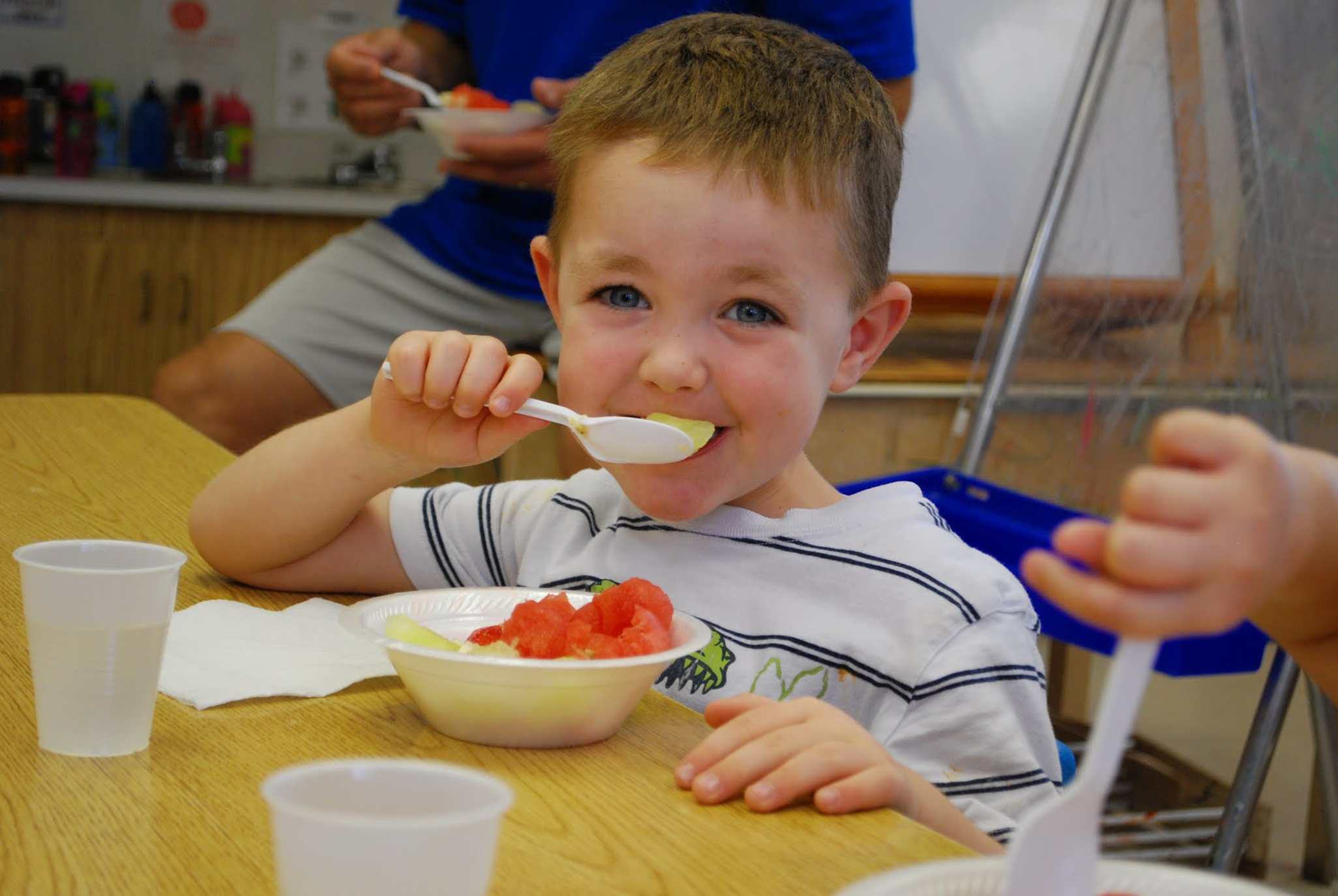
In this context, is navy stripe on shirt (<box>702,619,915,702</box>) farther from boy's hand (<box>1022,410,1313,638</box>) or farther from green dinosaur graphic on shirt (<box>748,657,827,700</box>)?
boy's hand (<box>1022,410,1313,638</box>)

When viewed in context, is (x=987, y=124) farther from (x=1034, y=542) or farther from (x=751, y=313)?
(x=751, y=313)

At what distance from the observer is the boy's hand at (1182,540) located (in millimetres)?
419

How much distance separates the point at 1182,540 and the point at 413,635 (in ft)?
1.45

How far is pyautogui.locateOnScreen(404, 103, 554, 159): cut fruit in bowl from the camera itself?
5.92 ft

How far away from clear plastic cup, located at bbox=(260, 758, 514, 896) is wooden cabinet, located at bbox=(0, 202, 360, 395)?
3.59 meters

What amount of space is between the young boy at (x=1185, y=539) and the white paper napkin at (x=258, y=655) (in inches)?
17.2

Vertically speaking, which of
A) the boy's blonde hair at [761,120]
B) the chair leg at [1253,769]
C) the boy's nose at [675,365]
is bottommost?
the chair leg at [1253,769]

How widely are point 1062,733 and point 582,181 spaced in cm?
147

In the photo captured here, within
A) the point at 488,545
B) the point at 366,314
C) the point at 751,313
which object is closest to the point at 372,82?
the point at 366,314

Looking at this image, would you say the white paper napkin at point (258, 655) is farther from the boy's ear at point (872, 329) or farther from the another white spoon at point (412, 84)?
the another white spoon at point (412, 84)

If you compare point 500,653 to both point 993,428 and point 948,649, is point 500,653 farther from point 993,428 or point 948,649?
point 993,428

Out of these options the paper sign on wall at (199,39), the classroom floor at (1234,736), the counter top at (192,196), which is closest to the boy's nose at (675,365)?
the classroom floor at (1234,736)

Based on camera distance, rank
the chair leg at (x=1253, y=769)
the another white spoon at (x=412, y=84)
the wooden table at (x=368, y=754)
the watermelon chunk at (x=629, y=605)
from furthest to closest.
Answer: the another white spoon at (x=412, y=84), the chair leg at (x=1253, y=769), the watermelon chunk at (x=629, y=605), the wooden table at (x=368, y=754)

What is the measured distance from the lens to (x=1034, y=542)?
54.6 inches
